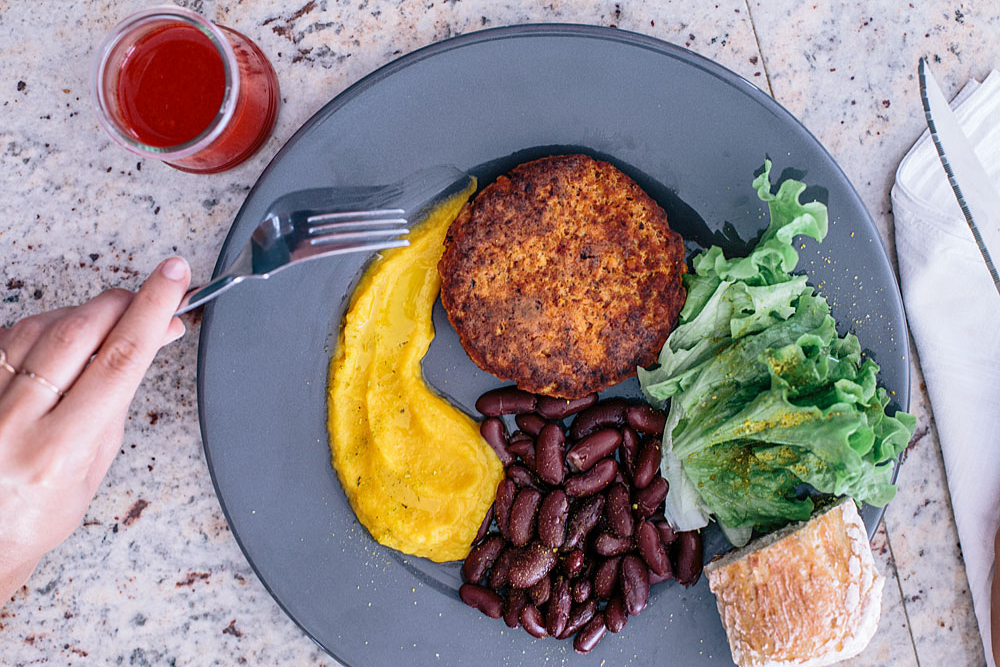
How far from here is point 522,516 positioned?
2.15m

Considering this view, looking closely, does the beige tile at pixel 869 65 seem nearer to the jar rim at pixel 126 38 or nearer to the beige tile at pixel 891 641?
the beige tile at pixel 891 641

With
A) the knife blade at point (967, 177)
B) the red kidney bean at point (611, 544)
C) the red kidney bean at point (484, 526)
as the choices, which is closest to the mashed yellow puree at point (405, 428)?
the red kidney bean at point (484, 526)

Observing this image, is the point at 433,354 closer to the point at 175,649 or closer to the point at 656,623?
the point at 656,623

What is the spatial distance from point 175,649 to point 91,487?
2.09 ft

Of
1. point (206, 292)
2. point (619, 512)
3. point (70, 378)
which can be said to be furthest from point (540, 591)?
point (70, 378)

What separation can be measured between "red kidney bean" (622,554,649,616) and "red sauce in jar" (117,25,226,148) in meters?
1.77

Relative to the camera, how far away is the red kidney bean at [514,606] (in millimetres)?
2148

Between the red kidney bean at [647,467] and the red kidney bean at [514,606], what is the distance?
1.61 feet

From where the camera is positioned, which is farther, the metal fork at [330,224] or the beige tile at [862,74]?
the beige tile at [862,74]

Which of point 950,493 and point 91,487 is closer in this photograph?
point 91,487

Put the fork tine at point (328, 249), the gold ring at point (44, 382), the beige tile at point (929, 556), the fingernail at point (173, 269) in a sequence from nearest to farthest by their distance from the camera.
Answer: the gold ring at point (44, 382)
the fingernail at point (173, 269)
the fork tine at point (328, 249)
the beige tile at point (929, 556)

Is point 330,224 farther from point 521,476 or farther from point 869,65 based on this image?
point 869,65

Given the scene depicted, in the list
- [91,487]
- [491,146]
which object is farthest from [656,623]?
[91,487]

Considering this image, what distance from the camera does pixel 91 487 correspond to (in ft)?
7.00
